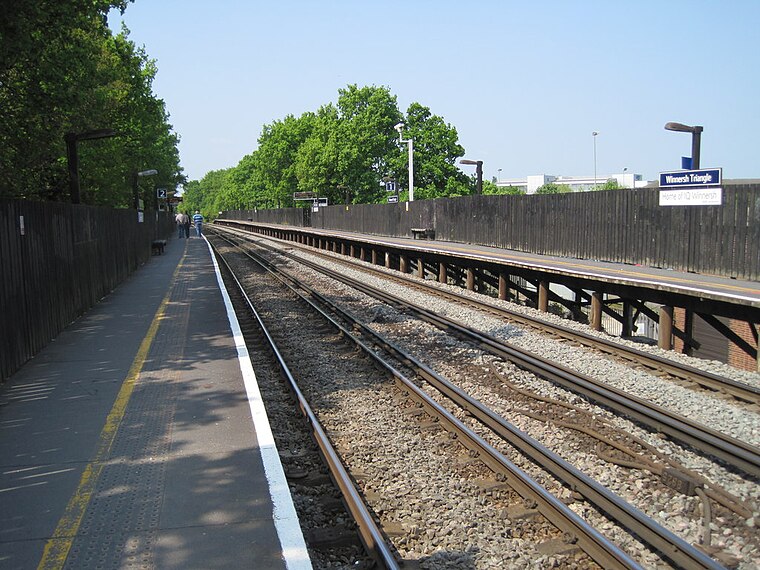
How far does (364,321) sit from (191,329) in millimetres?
3505

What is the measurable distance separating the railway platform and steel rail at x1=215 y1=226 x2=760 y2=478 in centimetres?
384

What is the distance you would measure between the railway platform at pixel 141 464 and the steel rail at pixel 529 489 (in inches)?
73.0

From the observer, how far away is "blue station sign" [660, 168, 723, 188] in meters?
14.3

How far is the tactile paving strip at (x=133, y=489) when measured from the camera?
13.1ft

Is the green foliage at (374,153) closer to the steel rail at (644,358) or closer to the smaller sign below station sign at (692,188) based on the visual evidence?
the smaller sign below station sign at (692,188)

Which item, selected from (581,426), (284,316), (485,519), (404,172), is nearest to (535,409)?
(581,426)

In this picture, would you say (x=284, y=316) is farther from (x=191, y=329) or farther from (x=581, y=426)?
(x=581, y=426)

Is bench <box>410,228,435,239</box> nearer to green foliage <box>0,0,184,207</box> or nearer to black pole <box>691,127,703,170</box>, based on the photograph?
green foliage <box>0,0,184,207</box>

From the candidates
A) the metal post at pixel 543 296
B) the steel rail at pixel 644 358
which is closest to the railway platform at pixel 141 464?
the steel rail at pixel 644 358

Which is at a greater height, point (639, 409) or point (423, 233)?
point (423, 233)

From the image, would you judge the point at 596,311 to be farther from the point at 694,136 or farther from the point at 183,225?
the point at 183,225

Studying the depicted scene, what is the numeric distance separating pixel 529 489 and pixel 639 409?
8.04 feet

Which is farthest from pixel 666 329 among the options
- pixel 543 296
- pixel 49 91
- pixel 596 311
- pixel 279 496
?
pixel 49 91

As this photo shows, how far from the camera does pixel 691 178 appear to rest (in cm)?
1491
